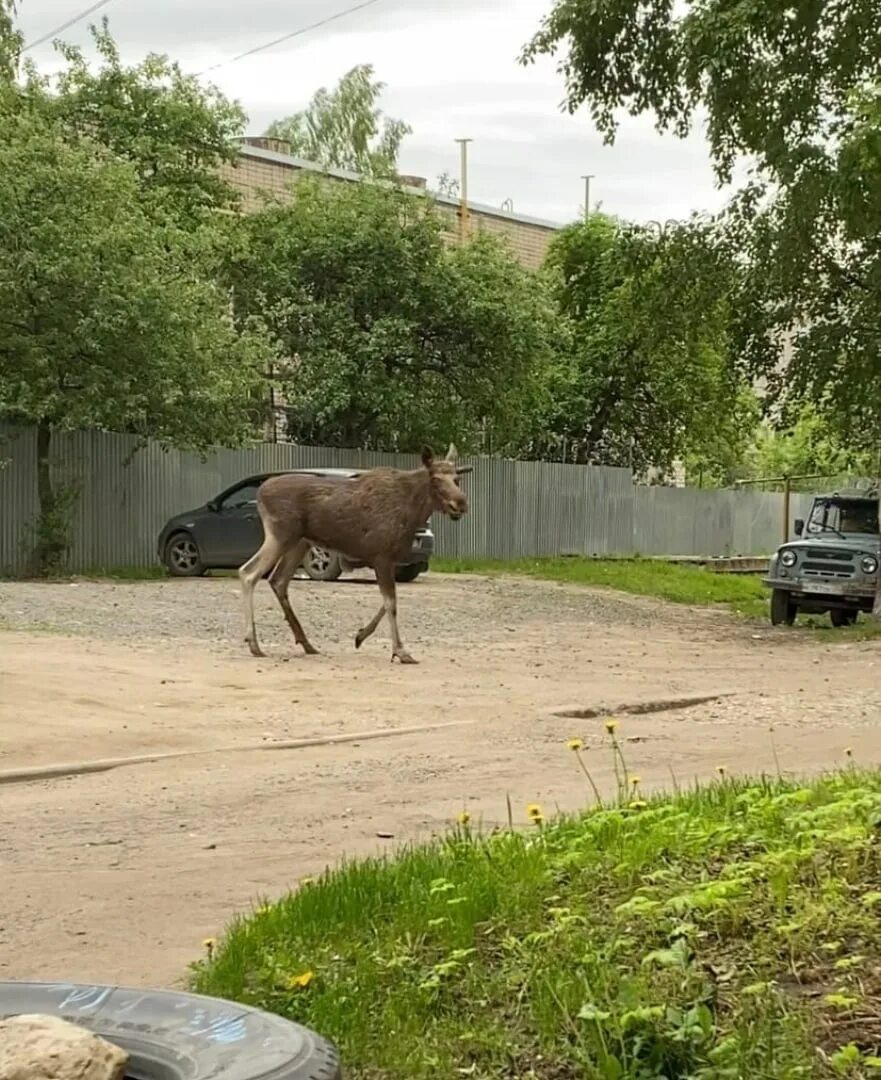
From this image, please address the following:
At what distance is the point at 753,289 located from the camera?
78.9ft

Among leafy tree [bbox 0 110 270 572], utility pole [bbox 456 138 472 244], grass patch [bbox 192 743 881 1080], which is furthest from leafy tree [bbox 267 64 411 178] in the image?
grass patch [bbox 192 743 881 1080]

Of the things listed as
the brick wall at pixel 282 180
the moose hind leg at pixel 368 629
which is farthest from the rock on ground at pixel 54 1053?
the brick wall at pixel 282 180

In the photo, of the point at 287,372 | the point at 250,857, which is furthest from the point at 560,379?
the point at 250,857

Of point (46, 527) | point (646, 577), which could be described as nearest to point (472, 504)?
point (646, 577)

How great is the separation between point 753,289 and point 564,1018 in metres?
20.6

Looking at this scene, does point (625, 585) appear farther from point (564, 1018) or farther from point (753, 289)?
point (564, 1018)

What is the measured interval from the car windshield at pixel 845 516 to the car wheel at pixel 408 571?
663 centimetres

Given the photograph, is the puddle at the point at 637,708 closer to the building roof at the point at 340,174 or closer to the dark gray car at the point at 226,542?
the dark gray car at the point at 226,542

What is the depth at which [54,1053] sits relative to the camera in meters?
3.67

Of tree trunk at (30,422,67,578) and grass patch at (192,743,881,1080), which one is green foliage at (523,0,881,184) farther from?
grass patch at (192,743,881,1080)

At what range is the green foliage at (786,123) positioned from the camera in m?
20.4

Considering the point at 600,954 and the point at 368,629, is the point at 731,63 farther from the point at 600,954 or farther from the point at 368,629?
the point at 600,954

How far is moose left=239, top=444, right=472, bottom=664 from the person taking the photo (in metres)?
17.2

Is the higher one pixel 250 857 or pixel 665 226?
pixel 665 226
